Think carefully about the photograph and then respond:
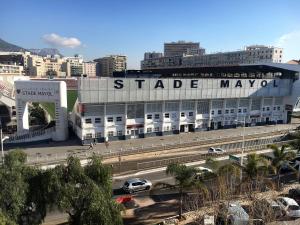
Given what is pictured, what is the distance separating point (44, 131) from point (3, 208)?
40270mm

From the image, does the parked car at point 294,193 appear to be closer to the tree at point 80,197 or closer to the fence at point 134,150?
the fence at point 134,150

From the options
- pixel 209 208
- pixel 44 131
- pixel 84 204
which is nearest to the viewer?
pixel 84 204

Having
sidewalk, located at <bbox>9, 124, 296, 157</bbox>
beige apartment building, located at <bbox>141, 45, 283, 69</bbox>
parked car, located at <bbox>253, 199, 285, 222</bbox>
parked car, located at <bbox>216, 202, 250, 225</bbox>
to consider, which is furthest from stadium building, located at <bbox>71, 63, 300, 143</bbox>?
beige apartment building, located at <bbox>141, 45, 283, 69</bbox>

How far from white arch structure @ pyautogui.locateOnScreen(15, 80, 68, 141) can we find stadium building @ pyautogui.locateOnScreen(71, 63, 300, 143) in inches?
116

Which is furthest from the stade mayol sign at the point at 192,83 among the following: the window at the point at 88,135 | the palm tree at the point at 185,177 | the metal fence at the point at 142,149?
the palm tree at the point at 185,177

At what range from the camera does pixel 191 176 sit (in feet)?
82.0

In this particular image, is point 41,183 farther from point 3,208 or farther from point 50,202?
point 3,208

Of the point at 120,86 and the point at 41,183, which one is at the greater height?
the point at 120,86

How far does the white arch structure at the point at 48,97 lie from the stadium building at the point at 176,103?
9.65 feet

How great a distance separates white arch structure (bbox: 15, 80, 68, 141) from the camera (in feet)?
170

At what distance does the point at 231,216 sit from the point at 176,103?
3801 cm

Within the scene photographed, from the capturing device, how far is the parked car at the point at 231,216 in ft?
72.5

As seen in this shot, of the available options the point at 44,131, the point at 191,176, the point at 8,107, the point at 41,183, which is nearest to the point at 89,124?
the point at 44,131

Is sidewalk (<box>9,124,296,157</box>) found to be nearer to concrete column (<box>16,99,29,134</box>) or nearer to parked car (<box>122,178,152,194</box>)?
concrete column (<box>16,99,29,134</box>)
